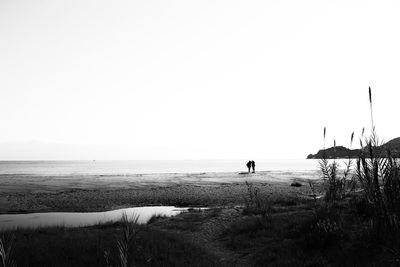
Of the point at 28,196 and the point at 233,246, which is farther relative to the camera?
the point at 28,196

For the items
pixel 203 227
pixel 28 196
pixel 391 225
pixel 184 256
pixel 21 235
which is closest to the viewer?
pixel 391 225

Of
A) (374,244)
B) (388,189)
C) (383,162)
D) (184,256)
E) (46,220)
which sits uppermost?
(383,162)

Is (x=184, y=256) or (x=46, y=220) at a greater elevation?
(x=184, y=256)

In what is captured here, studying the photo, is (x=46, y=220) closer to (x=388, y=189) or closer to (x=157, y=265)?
(x=157, y=265)

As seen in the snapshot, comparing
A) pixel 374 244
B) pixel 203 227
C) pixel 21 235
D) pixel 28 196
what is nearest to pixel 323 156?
pixel 374 244

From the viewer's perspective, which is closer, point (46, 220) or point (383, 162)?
point (383, 162)

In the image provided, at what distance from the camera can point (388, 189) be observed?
5.84 metres

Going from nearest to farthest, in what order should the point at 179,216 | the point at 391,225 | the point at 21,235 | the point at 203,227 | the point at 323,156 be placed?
the point at 391,225 → the point at 323,156 → the point at 21,235 → the point at 203,227 → the point at 179,216

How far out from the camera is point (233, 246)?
12664 millimetres

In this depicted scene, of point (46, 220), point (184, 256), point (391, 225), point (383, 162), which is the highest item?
point (383, 162)

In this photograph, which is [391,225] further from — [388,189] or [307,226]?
[307,226]

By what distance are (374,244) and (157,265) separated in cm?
608

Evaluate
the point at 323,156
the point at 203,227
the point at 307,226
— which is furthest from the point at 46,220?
the point at 323,156

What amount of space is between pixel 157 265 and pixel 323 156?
5.71 m
